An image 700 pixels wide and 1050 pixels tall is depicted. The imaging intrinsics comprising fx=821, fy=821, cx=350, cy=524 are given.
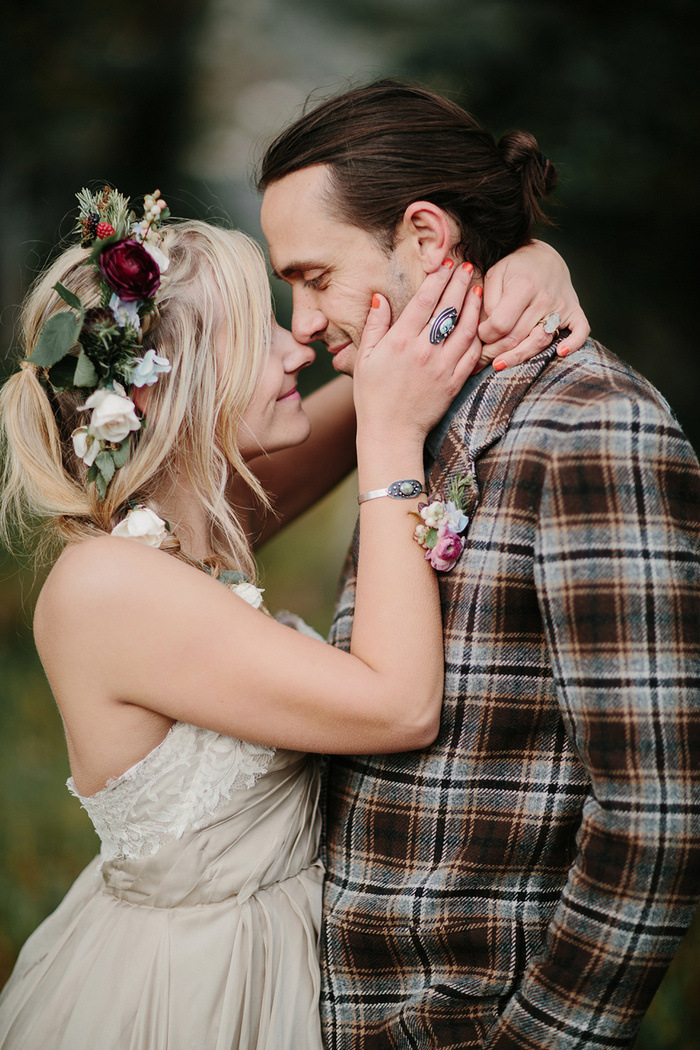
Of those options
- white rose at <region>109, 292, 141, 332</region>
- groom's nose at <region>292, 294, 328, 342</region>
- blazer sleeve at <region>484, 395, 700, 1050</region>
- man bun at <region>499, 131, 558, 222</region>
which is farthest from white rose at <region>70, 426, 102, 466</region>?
man bun at <region>499, 131, 558, 222</region>

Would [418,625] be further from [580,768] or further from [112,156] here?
[112,156]

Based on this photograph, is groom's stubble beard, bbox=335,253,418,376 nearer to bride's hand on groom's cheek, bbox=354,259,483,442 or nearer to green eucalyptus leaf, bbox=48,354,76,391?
bride's hand on groom's cheek, bbox=354,259,483,442

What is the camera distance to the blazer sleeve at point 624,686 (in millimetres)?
1184

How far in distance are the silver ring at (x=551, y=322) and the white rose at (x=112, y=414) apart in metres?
0.78

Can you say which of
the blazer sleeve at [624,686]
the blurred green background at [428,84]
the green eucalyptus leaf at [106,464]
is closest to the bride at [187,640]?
the green eucalyptus leaf at [106,464]

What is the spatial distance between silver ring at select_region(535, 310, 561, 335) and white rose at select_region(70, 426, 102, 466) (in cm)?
87

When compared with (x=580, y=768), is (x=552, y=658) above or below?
above

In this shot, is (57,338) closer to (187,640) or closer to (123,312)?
(123,312)

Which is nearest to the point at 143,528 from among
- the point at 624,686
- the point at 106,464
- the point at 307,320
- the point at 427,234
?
the point at 106,464

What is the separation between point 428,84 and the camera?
9.54ft

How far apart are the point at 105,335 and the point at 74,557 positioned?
414mm

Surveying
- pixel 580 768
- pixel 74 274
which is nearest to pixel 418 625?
pixel 580 768

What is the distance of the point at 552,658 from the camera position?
125cm

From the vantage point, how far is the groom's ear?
1.57 meters
